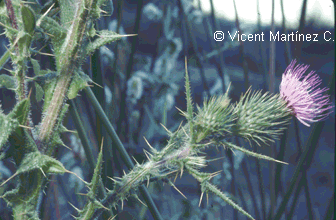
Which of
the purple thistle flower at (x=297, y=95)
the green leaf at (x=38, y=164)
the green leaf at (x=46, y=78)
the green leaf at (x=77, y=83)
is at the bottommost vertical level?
A: the green leaf at (x=38, y=164)

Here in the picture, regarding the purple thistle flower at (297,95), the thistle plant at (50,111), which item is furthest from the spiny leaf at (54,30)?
the purple thistle flower at (297,95)

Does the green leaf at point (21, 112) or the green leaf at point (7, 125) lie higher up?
the green leaf at point (21, 112)

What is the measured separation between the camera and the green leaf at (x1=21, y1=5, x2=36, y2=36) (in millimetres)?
311

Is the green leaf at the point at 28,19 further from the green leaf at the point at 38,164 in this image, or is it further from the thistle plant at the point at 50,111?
the green leaf at the point at 38,164

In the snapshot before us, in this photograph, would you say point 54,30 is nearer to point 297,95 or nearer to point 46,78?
point 46,78

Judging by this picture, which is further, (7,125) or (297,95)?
(297,95)

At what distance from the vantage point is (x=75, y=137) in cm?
97

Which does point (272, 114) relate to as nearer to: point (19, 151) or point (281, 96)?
point (281, 96)

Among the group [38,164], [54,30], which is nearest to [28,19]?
[54,30]

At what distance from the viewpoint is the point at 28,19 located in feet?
1.04

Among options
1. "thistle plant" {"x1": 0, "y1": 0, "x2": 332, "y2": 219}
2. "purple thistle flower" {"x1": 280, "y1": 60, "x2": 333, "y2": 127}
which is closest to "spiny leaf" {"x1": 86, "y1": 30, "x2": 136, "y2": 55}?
"thistle plant" {"x1": 0, "y1": 0, "x2": 332, "y2": 219}

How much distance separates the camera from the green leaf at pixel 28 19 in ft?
1.02

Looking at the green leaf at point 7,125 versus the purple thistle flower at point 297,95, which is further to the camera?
the purple thistle flower at point 297,95

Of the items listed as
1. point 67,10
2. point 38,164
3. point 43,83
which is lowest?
point 38,164
